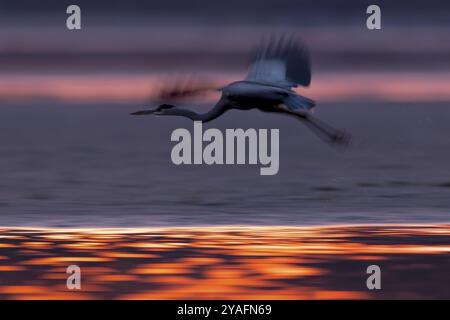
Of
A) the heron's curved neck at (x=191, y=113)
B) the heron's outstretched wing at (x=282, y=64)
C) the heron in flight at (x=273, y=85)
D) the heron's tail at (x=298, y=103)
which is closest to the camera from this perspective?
the heron's tail at (x=298, y=103)

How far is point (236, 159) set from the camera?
32.4 meters

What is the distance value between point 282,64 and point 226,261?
451 cm

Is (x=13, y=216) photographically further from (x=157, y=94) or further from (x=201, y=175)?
(x=201, y=175)

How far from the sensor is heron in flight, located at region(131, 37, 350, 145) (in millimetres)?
22719

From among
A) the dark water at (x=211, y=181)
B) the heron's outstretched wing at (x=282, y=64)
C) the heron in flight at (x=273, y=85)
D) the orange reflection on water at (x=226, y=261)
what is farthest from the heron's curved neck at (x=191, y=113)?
the orange reflection on water at (x=226, y=261)

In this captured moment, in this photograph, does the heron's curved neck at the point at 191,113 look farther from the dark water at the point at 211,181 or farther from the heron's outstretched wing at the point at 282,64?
the dark water at the point at 211,181

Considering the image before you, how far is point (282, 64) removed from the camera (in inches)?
910

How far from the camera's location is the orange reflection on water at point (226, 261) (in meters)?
17.5

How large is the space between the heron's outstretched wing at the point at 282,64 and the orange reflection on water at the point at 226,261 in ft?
6.06

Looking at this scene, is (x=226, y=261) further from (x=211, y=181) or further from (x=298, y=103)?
(x=211, y=181)

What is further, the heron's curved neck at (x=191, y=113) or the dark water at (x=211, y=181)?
the dark water at (x=211, y=181)

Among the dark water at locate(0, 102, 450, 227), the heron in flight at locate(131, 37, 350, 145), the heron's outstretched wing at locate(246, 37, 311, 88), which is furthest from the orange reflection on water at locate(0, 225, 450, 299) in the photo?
the heron's outstretched wing at locate(246, 37, 311, 88)

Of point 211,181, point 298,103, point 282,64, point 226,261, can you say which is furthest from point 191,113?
point 211,181

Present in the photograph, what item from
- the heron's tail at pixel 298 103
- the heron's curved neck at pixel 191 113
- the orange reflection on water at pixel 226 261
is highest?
the heron's curved neck at pixel 191 113
